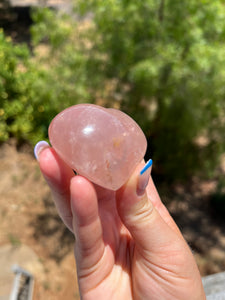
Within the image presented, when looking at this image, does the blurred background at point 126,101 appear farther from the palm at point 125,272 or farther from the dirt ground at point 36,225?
the palm at point 125,272

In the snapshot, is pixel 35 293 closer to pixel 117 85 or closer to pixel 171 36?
pixel 117 85

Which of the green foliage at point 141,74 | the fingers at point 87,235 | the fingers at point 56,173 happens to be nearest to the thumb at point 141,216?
the fingers at point 87,235

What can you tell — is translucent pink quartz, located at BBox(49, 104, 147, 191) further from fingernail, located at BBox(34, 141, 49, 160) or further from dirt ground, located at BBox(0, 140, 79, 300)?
dirt ground, located at BBox(0, 140, 79, 300)

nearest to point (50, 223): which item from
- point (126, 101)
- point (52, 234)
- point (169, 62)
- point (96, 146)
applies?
point (52, 234)

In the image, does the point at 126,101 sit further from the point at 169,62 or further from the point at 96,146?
the point at 96,146

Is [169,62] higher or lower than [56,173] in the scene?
lower

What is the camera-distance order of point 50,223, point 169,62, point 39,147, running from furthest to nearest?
point 50,223 < point 169,62 < point 39,147
